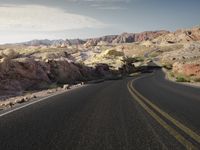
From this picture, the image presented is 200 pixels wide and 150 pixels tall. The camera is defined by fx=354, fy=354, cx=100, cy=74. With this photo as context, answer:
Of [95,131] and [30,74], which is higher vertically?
[95,131]

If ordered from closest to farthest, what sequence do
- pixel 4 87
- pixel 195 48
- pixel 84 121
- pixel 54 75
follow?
pixel 84 121 < pixel 4 87 < pixel 54 75 < pixel 195 48

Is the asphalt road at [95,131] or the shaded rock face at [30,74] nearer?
the asphalt road at [95,131]

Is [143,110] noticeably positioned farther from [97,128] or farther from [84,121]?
[97,128]

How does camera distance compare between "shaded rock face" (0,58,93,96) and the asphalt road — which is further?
"shaded rock face" (0,58,93,96)

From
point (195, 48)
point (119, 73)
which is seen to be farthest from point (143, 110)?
point (195, 48)

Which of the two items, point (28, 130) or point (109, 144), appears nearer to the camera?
point (109, 144)

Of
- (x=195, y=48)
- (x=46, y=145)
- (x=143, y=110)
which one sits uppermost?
(x=46, y=145)

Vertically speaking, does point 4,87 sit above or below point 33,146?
below

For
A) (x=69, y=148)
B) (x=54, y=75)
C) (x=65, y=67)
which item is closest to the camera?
(x=69, y=148)

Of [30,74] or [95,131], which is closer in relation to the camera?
[95,131]

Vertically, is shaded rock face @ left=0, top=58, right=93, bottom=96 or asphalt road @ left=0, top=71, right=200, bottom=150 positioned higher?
asphalt road @ left=0, top=71, right=200, bottom=150

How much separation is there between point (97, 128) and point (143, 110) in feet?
12.4

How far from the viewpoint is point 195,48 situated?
153000mm

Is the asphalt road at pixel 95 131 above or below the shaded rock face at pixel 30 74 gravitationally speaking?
above
